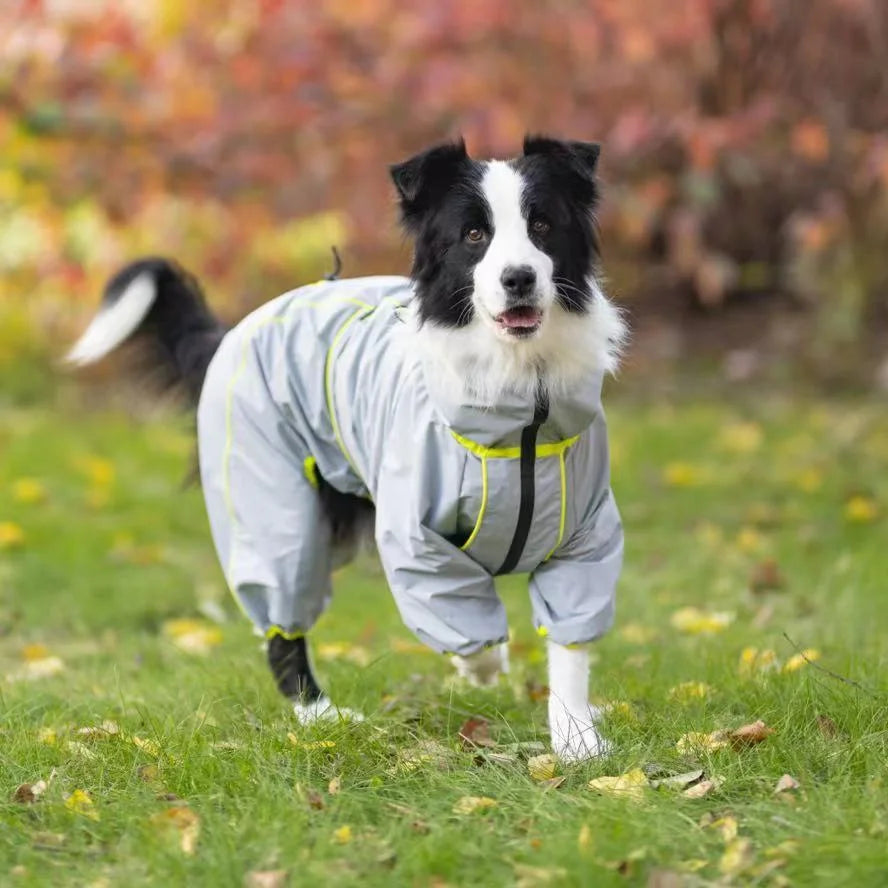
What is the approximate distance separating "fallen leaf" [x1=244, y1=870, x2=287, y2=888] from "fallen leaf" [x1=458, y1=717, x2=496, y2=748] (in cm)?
73

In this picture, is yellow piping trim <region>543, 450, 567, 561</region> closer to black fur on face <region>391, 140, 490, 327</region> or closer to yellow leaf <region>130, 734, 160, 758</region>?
black fur on face <region>391, 140, 490, 327</region>

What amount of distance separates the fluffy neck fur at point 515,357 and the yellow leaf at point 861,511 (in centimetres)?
331

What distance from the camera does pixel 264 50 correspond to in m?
8.11

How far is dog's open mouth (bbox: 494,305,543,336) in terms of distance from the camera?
323 centimetres

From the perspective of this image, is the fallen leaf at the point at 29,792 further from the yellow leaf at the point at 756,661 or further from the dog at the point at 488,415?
the yellow leaf at the point at 756,661

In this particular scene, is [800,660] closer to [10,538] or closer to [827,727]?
[827,727]

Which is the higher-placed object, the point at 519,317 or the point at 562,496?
the point at 519,317

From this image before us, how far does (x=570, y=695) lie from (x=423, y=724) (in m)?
0.38

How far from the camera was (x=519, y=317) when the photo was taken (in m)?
3.23

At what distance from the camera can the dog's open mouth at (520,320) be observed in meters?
3.23

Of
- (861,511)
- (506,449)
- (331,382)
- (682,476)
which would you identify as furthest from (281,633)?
(682,476)

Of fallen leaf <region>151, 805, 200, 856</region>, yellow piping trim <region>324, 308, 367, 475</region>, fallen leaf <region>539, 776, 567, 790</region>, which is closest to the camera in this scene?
fallen leaf <region>151, 805, 200, 856</region>

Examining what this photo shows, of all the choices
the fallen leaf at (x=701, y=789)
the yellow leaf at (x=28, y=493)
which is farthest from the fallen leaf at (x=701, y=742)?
the yellow leaf at (x=28, y=493)

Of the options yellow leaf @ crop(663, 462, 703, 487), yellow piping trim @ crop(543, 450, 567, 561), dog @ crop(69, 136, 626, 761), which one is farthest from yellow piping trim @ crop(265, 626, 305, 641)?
yellow leaf @ crop(663, 462, 703, 487)
